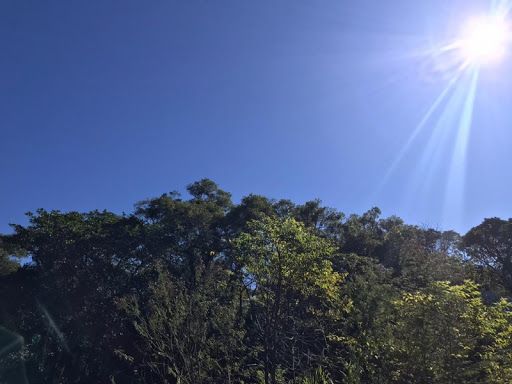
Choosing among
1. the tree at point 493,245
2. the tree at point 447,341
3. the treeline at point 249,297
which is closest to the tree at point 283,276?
the treeline at point 249,297

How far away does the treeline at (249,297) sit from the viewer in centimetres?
548

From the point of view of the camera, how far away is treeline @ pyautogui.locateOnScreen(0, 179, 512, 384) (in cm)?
548

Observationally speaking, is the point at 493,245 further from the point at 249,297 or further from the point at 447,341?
the point at 447,341

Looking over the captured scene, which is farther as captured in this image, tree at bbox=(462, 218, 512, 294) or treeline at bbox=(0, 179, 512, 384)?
tree at bbox=(462, 218, 512, 294)

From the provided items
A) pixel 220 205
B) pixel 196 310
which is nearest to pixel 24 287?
pixel 220 205

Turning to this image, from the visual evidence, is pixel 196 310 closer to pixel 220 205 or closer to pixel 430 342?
pixel 430 342

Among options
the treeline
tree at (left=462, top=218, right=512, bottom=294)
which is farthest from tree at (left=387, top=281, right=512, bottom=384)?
tree at (left=462, top=218, right=512, bottom=294)

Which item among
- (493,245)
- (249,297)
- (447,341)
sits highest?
(493,245)

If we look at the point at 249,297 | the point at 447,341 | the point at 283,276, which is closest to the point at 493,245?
the point at 249,297

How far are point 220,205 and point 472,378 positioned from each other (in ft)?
59.4

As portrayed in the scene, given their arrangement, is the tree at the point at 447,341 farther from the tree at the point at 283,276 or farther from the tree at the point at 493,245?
the tree at the point at 493,245

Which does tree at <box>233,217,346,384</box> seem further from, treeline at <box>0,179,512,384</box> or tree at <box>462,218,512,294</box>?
tree at <box>462,218,512,294</box>

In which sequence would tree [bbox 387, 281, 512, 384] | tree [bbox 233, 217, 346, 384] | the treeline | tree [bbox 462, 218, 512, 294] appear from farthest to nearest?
tree [bbox 462, 218, 512, 294] < tree [bbox 233, 217, 346, 384] < the treeline < tree [bbox 387, 281, 512, 384]

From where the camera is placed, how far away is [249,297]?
26.3ft
